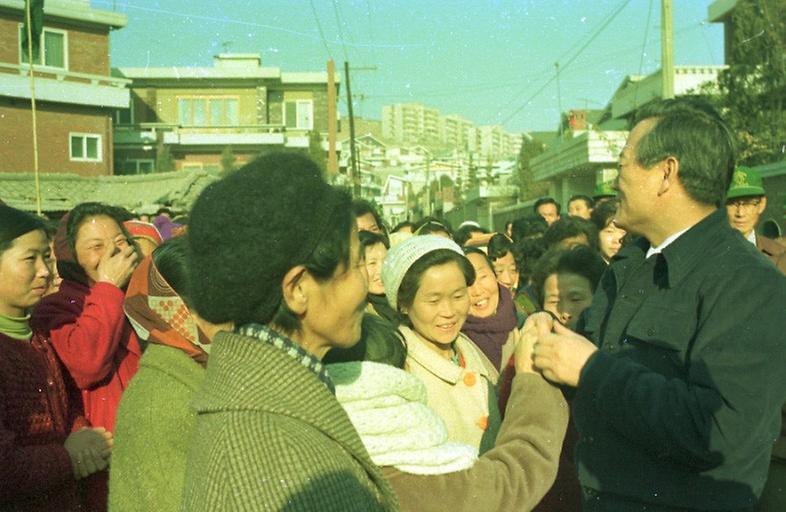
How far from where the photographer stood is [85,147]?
111 feet

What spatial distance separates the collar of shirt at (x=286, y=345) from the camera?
5.75 feet

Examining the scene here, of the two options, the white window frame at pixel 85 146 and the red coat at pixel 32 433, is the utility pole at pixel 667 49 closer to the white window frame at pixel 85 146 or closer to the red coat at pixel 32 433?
the red coat at pixel 32 433

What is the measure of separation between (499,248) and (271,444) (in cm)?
609

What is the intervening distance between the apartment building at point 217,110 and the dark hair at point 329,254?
39048 mm

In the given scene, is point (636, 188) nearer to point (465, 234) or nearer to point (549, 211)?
point (465, 234)

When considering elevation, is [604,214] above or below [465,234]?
above

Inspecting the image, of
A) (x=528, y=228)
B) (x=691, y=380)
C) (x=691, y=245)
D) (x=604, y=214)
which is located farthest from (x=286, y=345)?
(x=528, y=228)

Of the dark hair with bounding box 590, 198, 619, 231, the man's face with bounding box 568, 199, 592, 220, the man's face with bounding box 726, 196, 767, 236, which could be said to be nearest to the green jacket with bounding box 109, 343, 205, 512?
the man's face with bounding box 726, 196, 767, 236

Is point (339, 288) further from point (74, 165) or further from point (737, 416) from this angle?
point (74, 165)

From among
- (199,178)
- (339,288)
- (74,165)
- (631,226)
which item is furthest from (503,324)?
(74,165)

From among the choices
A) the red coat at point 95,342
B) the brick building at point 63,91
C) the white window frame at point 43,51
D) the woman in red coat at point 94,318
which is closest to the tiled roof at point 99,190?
the brick building at point 63,91

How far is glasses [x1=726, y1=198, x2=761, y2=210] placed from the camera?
19.0ft

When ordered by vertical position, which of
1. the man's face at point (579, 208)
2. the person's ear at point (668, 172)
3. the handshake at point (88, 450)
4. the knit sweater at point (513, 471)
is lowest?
the handshake at point (88, 450)

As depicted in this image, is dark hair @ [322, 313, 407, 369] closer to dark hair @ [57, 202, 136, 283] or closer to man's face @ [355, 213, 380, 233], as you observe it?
dark hair @ [57, 202, 136, 283]
